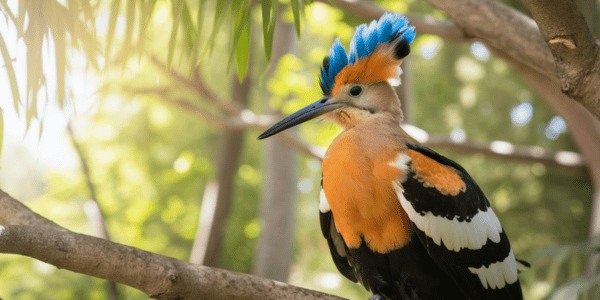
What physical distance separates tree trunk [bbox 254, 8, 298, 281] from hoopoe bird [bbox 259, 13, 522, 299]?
3.15 metres

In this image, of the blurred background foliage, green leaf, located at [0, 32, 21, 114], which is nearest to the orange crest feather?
green leaf, located at [0, 32, 21, 114]

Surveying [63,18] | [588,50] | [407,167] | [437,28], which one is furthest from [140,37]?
[437,28]

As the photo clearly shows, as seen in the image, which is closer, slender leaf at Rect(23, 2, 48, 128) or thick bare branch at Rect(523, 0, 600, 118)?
thick bare branch at Rect(523, 0, 600, 118)

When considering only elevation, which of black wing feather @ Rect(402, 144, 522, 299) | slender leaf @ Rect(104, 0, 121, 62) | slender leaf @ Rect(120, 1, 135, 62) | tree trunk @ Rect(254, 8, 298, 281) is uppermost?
tree trunk @ Rect(254, 8, 298, 281)

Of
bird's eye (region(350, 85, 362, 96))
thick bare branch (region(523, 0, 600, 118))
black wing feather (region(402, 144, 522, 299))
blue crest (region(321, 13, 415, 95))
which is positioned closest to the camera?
thick bare branch (region(523, 0, 600, 118))

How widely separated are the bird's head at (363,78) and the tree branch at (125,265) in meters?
0.63

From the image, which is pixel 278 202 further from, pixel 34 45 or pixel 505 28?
pixel 34 45

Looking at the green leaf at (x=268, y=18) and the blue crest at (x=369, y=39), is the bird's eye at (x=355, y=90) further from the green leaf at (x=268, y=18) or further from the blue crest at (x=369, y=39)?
the green leaf at (x=268, y=18)

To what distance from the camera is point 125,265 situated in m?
1.87

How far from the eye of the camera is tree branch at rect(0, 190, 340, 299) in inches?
69.3

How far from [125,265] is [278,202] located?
378 cm

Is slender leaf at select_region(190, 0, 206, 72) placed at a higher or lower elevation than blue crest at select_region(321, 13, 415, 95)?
higher

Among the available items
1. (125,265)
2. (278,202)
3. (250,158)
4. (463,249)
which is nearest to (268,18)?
(125,265)

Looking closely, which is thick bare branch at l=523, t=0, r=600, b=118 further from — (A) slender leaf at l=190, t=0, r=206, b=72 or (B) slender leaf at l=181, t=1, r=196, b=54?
(B) slender leaf at l=181, t=1, r=196, b=54
